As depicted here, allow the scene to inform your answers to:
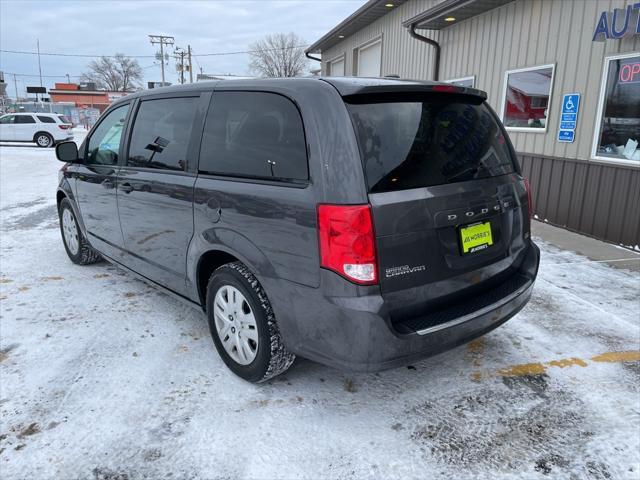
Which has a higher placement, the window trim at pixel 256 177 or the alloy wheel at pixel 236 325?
the window trim at pixel 256 177

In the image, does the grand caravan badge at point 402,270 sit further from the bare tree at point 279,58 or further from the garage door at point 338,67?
the bare tree at point 279,58

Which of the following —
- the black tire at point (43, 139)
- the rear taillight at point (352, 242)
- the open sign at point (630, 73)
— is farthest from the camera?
the black tire at point (43, 139)

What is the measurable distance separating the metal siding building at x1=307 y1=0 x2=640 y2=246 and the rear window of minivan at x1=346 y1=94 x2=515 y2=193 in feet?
13.4

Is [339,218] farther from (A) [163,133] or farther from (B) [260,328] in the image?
(A) [163,133]

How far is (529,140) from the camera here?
7562mm

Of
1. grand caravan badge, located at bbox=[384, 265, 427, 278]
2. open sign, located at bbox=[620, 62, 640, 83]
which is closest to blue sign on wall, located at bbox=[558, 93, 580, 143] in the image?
open sign, located at bbox=[620, 62, 640, 83]

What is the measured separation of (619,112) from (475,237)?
4787 mm

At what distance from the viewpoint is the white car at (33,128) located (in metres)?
21.8

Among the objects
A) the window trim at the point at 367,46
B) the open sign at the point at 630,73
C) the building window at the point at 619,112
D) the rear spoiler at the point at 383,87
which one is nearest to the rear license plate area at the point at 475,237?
the rear spoiler at the point at 383,87

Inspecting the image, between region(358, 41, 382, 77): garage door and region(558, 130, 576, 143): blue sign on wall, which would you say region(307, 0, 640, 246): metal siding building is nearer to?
region(558, 130, 576, 143): blue sign on wall

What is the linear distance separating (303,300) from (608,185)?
5.36 meters

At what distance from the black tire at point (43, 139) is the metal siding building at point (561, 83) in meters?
19.4

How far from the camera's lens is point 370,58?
581 inches

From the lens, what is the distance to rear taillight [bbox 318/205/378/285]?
214cm
